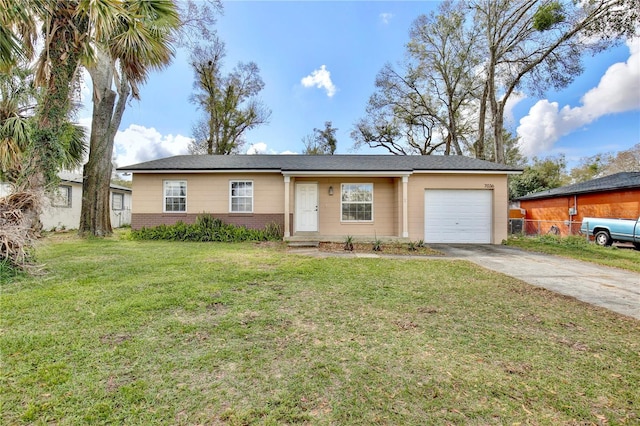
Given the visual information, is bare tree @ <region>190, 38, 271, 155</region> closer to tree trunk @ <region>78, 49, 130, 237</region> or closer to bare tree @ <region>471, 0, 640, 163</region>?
tree trunk @ <region>78, 49, 130, 237</region>

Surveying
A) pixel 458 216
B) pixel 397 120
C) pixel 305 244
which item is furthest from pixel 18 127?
pixel 397 120

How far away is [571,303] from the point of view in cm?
421

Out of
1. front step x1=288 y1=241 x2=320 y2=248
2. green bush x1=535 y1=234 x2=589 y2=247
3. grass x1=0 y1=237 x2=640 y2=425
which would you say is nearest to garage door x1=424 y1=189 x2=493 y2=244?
green bush x1=535 y1=234 x2=589 y2=247

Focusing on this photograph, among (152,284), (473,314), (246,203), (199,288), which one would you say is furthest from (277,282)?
(246,203)

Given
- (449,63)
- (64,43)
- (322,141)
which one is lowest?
(64,43)

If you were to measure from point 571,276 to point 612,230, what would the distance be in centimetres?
788

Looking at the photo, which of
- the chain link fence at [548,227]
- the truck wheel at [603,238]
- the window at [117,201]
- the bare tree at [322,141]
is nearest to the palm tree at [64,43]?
the window at [117,201]

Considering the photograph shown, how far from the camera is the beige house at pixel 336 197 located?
439 inches

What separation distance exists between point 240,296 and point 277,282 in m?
0.91

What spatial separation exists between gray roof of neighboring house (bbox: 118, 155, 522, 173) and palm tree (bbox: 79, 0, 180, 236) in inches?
44.0

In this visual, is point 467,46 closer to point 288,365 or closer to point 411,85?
point 411,85

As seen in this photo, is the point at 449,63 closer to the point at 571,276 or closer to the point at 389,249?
the point at 389,249

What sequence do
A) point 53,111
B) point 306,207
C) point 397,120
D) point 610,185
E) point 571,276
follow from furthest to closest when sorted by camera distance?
1. point 397,120
2. point 610,185
3. point 306,207
4. point 571,276
5. point 53,111

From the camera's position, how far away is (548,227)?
16.8m
